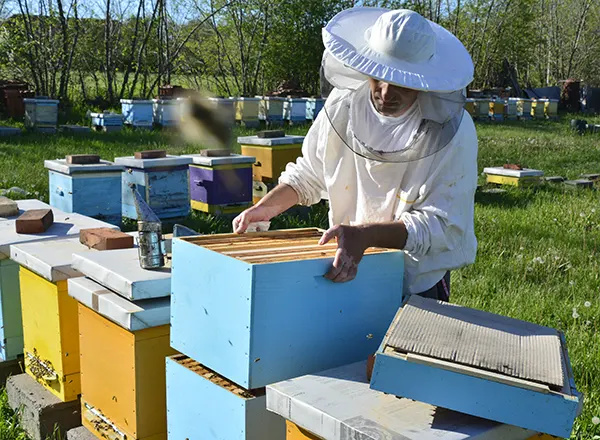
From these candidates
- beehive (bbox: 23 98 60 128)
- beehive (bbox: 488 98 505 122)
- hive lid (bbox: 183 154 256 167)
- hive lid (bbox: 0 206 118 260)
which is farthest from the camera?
beehive (bbox: 488 98 505 122)

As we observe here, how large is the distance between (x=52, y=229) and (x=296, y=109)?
923cm

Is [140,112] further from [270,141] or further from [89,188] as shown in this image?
[89,188]

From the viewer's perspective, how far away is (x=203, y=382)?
156 cm

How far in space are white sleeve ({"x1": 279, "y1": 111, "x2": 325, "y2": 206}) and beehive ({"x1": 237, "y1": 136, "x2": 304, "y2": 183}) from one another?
353 cm

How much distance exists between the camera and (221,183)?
201 inches

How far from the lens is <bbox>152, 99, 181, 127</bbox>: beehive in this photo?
33.4ft

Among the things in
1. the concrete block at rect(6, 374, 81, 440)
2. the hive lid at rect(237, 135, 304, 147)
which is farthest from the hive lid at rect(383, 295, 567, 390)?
the hive lid at rect(237, 135, 304, 147)

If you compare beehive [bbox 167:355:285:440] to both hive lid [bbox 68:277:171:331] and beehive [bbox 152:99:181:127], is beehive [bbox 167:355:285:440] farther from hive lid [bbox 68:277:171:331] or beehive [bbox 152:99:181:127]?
beehive [bbox 152:99:181:127]

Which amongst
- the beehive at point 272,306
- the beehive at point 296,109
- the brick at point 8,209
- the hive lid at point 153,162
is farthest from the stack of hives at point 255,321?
the beehive at point 296,109

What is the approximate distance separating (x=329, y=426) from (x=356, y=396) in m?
0.11

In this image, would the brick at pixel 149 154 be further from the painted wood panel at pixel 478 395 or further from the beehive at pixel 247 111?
the beehive at pixel 247 111

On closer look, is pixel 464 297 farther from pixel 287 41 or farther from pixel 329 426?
pixel 287 41

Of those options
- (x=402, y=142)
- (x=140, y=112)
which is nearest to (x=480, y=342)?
(x=402, y=142)

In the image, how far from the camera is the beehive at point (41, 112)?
9414 millimetres
